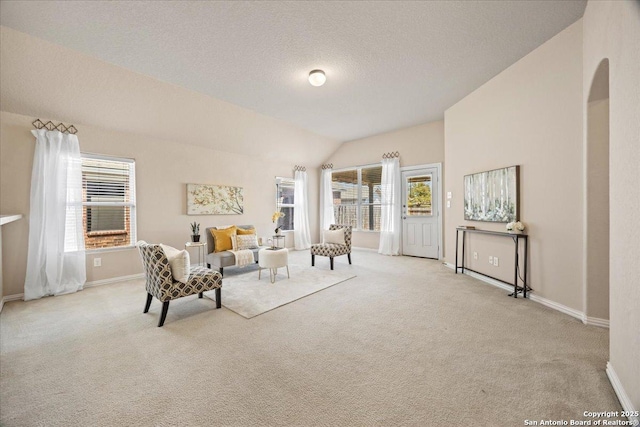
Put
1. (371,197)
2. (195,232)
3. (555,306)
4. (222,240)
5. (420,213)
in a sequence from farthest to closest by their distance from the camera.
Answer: (371,197), (420,213), (195,232), (222,240), (555,306)

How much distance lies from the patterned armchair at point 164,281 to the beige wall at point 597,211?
4095 mm

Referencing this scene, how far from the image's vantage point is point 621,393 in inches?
59.6

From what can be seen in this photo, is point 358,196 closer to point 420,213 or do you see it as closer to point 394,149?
point 394,149

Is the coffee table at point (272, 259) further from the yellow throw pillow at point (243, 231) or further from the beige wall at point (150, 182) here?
the beige wall at point (150, 182)

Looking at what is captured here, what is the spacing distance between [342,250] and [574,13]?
4373 mm

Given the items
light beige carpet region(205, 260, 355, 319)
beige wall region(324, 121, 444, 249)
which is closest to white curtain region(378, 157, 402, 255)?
beige wall region(324, 121, 444, 249)

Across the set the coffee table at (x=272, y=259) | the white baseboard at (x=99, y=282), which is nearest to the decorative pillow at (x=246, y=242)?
the coffee table at (x=272, y=259)

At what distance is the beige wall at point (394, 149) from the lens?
5.83 meters

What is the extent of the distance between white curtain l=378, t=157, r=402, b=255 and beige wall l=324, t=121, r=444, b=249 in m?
0.29

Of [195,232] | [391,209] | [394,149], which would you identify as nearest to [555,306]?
[391,209]

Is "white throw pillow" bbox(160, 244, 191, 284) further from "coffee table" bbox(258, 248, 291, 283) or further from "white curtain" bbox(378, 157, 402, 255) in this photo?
"white curtain" bbox(378, 157, 402, 255)

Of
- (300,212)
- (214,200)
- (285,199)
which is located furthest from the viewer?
(300,212)

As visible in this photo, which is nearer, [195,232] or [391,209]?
[195,232]

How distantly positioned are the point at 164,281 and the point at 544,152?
467 centimetres
